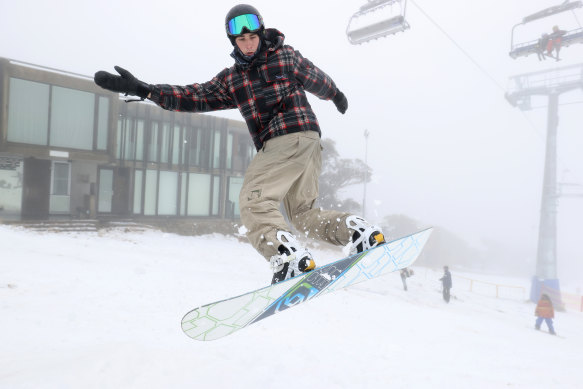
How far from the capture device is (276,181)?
2.66 m

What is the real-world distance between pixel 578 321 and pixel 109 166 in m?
28.4

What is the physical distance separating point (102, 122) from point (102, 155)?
62.3 inches

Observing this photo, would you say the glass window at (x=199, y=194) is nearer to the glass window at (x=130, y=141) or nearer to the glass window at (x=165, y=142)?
the glass window at (x=165, y=142)

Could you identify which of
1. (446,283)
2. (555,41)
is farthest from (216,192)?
(555,41)

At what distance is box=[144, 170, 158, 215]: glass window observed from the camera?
1939 centimetres

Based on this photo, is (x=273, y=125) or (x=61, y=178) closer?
(x=273, y=125)

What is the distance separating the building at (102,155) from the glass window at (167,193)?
0.05 m

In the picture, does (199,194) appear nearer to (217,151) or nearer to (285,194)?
(217,151)

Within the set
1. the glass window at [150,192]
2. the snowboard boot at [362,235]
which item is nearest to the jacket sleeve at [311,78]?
the snowboard boot at [362,235]

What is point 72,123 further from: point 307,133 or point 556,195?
point 556,195

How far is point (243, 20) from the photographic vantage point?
2.56 metres

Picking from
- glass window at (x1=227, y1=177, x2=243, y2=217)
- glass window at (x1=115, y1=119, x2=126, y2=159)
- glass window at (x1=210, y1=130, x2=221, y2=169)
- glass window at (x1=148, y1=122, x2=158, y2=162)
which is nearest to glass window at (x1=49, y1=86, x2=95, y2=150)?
glass window at (x1=115, y1=119, x2=126, y2=159)

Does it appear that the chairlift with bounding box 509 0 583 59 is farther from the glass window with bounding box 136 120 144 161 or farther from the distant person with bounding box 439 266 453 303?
the glass window with bounding box 136 120 144 161

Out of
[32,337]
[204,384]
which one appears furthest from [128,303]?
[204,384]
